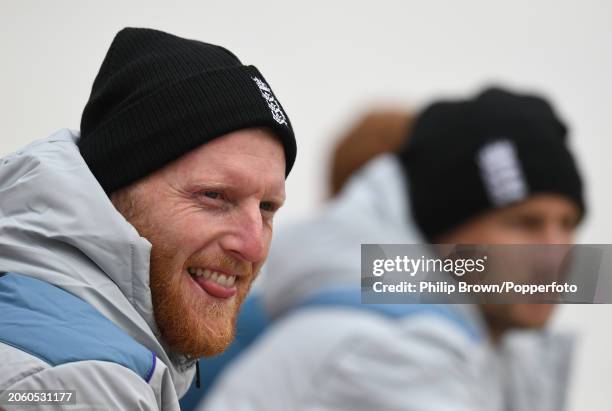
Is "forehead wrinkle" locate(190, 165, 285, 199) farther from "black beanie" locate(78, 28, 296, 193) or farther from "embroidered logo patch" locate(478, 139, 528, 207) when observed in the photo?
"embroidered logo patch" locate(478, 139, 528, 207)

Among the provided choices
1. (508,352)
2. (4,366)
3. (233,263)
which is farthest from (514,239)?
(4,366)

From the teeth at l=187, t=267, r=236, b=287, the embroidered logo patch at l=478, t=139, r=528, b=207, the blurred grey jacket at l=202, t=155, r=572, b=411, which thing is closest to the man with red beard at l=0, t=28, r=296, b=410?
the teeth at l=187, t=267, r=236, b=287

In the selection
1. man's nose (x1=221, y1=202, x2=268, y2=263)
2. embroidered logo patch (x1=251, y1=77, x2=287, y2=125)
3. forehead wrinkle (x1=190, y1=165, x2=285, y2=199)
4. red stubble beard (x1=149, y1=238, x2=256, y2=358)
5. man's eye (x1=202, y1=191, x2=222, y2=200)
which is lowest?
red stubble beard (x1=149, y1=238, x2=256, y2=358)

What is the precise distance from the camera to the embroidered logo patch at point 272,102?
2.02 m

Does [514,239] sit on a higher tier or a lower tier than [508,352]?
higher

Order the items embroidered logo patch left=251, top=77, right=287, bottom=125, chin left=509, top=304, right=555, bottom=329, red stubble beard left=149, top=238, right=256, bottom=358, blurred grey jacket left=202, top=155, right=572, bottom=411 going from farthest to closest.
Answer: chin left=509, top=304, right=555, bottom=329
blurred grey jacket left=202, top=155, right=572, bottom=411
embroidered logo patch left=251, top=77, right=287, bottom=125
red stubble beard left=149, top=238, right=256, bottom=358

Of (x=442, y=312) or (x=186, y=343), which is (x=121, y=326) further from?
(x=442, y=312)

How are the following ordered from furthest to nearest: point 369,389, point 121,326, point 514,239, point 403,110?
point 403,110
point 514,239
point 369,389
point 121,326

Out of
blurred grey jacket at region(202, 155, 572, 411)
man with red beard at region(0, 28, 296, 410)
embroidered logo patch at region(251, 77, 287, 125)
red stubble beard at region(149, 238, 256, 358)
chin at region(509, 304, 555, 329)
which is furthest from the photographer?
chin at region(509, 304, 555, 329)

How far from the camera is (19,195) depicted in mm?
1889

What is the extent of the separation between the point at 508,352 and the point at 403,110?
1.23 m

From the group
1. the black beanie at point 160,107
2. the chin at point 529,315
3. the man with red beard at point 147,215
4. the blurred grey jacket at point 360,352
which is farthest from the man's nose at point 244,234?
the chin at point 529,315

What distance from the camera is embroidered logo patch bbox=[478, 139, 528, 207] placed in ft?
15.0

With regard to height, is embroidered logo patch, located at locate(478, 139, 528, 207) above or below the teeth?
below
